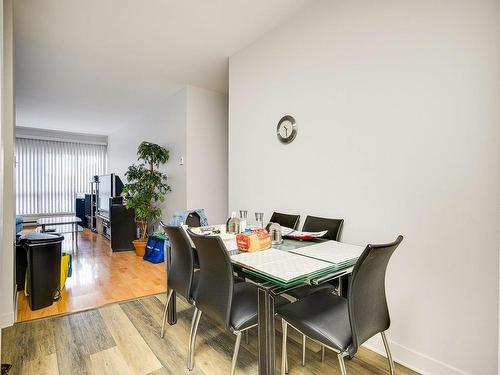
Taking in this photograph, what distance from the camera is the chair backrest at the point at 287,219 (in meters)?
2.35

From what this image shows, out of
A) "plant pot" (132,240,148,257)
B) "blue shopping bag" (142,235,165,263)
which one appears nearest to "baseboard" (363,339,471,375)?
"blue shopping bag" (142,235,165,263)

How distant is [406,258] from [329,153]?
0.92 metres

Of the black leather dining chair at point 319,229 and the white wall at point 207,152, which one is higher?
the white wall at point 207,152

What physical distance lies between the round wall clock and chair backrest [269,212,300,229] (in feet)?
2.25

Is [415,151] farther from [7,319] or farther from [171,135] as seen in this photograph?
[171,135]

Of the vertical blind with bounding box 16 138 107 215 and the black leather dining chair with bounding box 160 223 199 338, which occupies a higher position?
the vertical blind with bounding box 16 138 107 215

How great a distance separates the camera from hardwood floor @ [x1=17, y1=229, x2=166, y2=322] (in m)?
2.55

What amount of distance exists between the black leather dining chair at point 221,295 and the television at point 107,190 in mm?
4334

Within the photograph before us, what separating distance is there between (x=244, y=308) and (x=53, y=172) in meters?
7.71

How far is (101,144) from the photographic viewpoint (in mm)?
7730

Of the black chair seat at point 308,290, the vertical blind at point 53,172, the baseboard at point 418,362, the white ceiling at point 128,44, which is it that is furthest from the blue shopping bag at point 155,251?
the vertical blind at point 53,172

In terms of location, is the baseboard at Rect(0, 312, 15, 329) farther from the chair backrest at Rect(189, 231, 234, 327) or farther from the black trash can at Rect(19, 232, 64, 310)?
the chair backrest at Rect(189, 231, 234, 327)

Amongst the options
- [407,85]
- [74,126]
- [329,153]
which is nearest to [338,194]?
[329,153]

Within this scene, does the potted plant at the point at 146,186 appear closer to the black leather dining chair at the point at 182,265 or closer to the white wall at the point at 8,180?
the white wall at the point at 8,180
